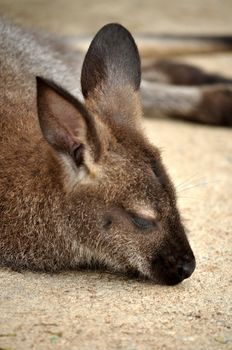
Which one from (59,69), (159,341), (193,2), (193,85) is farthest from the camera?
(193,2)

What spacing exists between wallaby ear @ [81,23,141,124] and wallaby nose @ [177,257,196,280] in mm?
870

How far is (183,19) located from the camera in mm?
10602

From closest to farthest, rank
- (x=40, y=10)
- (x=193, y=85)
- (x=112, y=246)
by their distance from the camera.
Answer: (x=112, y=246) < (x=193, y=85) < (x=40, y=10)

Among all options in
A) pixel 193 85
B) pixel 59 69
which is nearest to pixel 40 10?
pixel 193 85

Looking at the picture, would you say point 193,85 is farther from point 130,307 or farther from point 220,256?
point 130,307

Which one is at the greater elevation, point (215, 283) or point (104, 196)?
point (104, 196)

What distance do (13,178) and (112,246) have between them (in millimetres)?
620

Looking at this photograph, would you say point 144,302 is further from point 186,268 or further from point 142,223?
point 142,223

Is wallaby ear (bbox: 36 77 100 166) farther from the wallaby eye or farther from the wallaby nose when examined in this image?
the wallaby nose

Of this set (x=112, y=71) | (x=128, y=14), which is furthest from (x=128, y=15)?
(x=112, y=71)

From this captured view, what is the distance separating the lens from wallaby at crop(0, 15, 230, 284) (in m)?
3.75

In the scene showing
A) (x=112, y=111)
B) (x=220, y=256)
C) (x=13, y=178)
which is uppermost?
(x=112, y=111)

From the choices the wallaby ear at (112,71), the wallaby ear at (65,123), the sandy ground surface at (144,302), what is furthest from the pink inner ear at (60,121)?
the sandy ground surface at (144,302)

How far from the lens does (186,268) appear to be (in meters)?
3.77
